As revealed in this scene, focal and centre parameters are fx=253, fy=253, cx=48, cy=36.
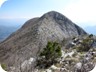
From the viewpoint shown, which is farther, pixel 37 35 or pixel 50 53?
pixel 37 35

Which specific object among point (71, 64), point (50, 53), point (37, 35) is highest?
point (71, 64)

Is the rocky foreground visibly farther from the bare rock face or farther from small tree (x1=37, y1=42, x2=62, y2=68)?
the bare rock face

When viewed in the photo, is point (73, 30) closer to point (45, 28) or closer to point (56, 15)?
point (56, 15)

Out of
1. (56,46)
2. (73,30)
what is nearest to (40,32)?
(73,30)

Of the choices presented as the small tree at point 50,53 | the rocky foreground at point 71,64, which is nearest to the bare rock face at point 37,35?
the small tree at point 50,53

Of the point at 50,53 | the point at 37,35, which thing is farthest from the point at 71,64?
the point at 37,35

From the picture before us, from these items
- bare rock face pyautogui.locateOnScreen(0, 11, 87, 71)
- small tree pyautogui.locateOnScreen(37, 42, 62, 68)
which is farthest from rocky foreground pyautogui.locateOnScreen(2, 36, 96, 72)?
bare rock face pyautogui.locateOnScreen(0, 11, 87, 71)

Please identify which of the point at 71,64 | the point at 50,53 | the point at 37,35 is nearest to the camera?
the point at 71,64

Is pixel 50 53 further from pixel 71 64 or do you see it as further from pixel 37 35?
pixel 37 35

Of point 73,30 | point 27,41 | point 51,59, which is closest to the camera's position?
point 51,59

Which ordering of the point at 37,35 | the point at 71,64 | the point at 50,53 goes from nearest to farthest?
the point at 71,64, the point at 50,53, the point at 37,35

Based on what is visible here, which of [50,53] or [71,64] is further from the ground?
[71,64]
